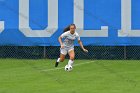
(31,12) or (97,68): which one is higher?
(31,12)

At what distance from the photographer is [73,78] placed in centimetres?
1559

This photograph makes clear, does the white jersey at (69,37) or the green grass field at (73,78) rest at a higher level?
the white jersey at (69,37)

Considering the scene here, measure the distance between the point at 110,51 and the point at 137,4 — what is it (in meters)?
2.60

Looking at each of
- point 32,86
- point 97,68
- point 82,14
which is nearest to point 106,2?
point 82,14

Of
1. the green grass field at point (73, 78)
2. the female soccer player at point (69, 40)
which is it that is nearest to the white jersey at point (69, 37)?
the female soccer player at point (69, 40)

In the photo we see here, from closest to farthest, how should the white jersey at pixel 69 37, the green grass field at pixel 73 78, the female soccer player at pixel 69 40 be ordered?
the green grass field at pixel 73 78
the female soccer player at pixel 69 40
the white jersey at pixel 69 37

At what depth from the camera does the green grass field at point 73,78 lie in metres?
12.9

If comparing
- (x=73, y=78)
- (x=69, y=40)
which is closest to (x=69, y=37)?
(x=69, y=40)

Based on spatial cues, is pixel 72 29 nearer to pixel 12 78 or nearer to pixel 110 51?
pixel 12 78

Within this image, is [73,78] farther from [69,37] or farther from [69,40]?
[69,40]

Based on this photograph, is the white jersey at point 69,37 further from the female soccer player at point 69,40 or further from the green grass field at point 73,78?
the green grass field at point 73,78

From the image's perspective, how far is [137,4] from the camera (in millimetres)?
23328

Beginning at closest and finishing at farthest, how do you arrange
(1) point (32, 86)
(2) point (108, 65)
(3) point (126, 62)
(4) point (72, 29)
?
(1) point (32, 86) → (4) point (72, 29) → (2) point (108, 65) → (3) point (126, 62)

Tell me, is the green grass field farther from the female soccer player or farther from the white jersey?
the white jersey
